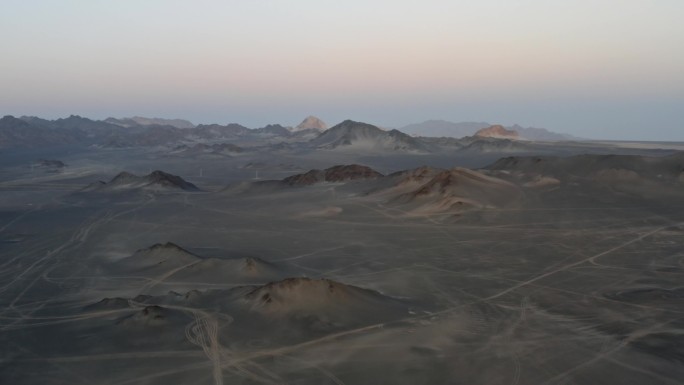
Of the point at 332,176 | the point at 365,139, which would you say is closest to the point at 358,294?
the point at 332,176

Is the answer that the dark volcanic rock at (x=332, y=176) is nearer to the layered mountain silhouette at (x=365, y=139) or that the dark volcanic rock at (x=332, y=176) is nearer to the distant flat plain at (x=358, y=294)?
the distant flat plain at (x=358, y=294)

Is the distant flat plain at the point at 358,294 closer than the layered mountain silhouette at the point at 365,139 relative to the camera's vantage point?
Yes

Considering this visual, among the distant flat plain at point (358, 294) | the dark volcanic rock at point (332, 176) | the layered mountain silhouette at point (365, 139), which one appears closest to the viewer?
the distant flat plain at point (358, 294)

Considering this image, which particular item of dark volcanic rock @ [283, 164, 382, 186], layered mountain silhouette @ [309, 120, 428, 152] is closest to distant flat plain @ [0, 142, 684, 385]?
dark volcanic rock @ [283, 164, 382, 186]

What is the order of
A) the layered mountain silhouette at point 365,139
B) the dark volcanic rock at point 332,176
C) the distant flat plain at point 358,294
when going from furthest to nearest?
the layered mountain silhouette at point 365,139, the dark volcanic rock at point 332,176, the distant flat plain at point 358,294

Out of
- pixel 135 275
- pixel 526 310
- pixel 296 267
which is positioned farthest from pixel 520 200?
pixel 135 275

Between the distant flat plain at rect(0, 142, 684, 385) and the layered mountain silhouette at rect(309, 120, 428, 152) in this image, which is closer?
the distant flat plain at rect(0, 142, 684, 385)

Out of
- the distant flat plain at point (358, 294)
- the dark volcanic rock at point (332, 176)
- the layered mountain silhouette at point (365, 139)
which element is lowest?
the distant flat plain at point (358, 294)

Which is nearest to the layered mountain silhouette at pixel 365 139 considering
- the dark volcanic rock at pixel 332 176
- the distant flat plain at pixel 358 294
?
the dark volcanic rock at pixel 332 176

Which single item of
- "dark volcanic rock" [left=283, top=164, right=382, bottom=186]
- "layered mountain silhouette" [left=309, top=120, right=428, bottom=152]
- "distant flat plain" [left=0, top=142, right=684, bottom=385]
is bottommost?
"distant flat plain" [left=0, top=142, right=684, bottom=385]

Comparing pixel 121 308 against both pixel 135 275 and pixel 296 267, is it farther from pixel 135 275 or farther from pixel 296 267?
pixel 296 267

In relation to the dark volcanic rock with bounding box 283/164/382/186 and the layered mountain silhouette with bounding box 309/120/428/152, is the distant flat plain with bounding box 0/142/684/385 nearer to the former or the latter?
the dark volcanic rock with bounding box 283/164/382/186
